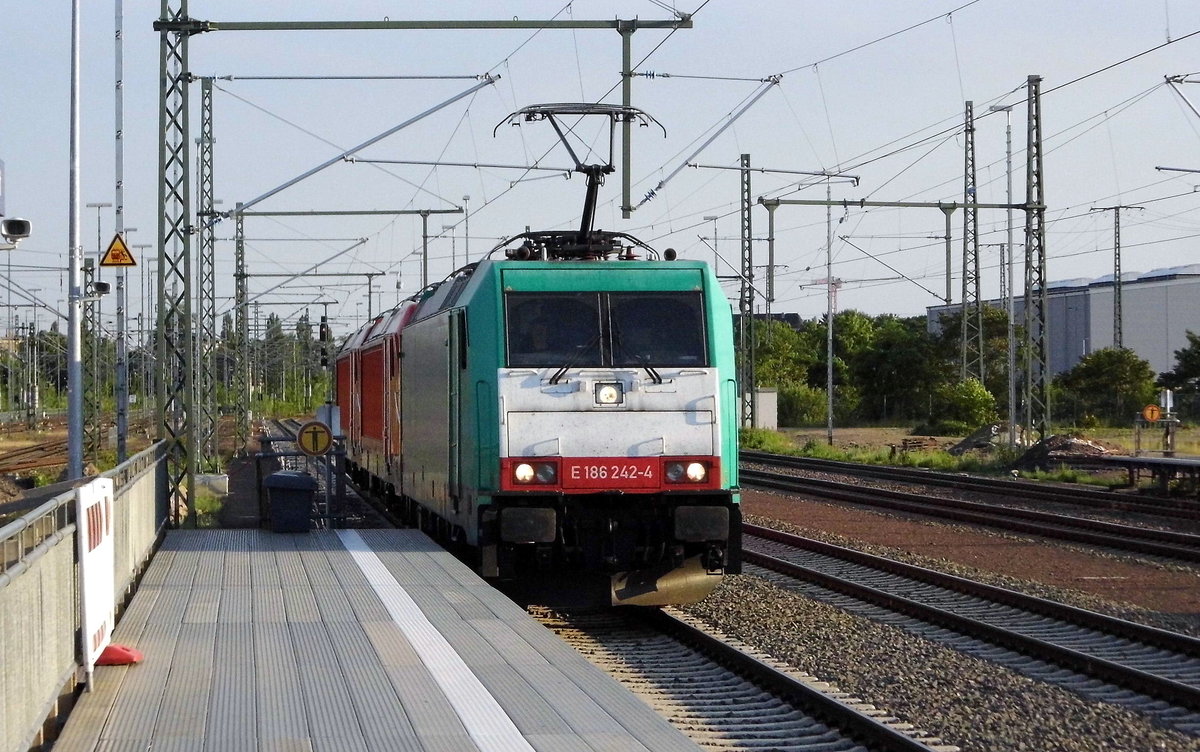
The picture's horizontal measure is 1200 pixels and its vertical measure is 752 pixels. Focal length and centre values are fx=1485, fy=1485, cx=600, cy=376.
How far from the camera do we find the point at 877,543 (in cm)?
1956

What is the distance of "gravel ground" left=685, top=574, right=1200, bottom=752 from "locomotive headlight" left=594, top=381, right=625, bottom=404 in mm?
2112

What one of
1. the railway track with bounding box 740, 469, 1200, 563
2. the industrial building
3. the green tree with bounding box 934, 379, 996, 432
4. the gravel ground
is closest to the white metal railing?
the gravel ground

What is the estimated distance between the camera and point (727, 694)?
961cm

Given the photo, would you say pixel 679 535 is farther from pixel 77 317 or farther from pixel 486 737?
pixel 77 317

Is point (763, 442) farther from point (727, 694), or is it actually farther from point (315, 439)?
point (727, 694)

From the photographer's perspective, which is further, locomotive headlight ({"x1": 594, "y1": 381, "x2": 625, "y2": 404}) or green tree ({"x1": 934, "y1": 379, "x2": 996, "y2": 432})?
green tree ({"x1": 934, "y1": 379, "x2": 996, "y2": 432})

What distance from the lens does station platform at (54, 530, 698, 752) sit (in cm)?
636

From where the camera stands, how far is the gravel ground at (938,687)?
326 inches

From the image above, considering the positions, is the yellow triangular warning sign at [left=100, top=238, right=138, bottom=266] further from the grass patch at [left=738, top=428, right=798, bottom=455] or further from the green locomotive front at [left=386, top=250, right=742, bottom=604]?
the grass patch at [left=738, top=428, right=798, bottom=455]

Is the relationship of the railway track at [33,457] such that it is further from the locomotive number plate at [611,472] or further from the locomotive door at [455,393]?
the locomotive number plate at [611,472]

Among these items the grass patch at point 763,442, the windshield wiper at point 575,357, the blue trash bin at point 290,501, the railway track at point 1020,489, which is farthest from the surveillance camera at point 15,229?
the grass patch at point 763,442

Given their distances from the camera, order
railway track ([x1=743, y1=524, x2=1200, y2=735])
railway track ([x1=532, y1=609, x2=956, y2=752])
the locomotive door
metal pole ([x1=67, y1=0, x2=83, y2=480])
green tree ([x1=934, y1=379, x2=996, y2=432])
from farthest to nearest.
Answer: green tree ([x1=934, y1=379, x2=996, y2=432]), metal pole ([x1=67, y1=0, x2=83, y2=480]), the locomotive door, railway track ([x1=743, y1=524, x2=1200, y2=735]), railway track ([x1=532, y1=609, x2=956, y2=752])

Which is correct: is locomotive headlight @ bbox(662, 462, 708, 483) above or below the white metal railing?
above

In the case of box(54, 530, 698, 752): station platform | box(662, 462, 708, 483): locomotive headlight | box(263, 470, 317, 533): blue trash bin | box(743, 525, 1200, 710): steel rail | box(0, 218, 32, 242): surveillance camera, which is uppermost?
box(0, 218, 32, 242): surveillance camera
